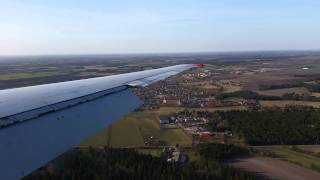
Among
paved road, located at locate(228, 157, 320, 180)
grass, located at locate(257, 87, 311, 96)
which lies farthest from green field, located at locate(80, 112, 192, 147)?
grass, located at locate(257, 87, 311, 96)

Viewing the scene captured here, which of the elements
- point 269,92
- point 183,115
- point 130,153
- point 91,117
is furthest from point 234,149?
point 269,92

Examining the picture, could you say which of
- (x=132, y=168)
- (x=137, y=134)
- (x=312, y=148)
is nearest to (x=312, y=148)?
(x=312, y=148)

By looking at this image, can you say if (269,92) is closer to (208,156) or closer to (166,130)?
(166,130)

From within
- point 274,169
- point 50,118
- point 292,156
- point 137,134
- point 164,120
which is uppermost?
point 50,118

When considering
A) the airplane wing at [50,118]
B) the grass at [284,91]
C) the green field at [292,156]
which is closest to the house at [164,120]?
the green field at [292,156]

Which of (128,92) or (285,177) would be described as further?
(285,177)

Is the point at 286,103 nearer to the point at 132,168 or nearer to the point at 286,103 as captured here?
the point at 286,103
